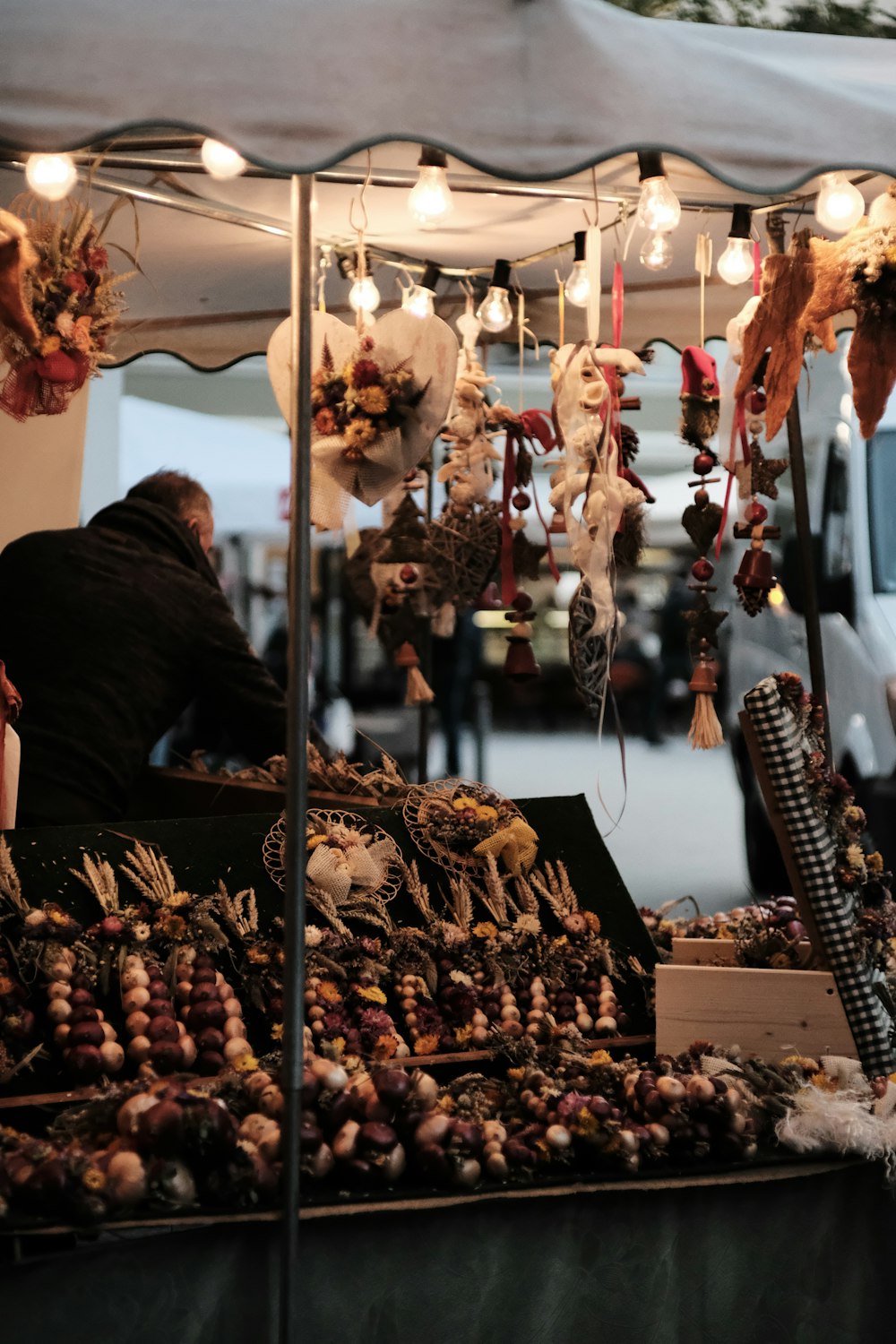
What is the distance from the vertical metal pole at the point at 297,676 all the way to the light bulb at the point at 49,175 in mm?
544

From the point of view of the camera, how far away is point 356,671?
35.9 feet

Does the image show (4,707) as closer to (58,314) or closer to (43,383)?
(43,383)

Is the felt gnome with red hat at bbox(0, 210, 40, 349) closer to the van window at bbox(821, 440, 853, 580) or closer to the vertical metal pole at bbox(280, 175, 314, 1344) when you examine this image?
the vertical metal pole at bbox(280, 175, 314, 1344)

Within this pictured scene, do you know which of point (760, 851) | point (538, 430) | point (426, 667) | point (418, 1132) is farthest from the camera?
point (760, 851)

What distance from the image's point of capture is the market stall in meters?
1.76

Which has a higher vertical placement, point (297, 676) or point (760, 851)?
point (297, 676)

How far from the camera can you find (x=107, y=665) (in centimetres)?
318

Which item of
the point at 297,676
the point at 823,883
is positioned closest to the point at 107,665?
the point at 297,676

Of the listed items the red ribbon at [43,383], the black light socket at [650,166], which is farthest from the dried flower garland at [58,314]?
the black light socket at [650,166]

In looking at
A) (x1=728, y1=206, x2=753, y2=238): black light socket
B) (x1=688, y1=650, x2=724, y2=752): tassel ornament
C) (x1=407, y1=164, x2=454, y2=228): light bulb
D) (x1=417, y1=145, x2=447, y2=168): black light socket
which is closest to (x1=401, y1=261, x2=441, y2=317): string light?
(x1=728, y1=206, x2=753, y2=238): black light socket

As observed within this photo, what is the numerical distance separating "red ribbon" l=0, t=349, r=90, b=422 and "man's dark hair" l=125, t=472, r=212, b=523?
1002mm

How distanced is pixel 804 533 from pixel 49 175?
1995mm

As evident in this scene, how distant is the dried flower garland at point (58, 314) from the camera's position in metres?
2.36

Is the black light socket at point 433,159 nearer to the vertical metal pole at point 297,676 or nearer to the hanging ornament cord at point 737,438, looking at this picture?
the vertical metal pole at point 297,676
